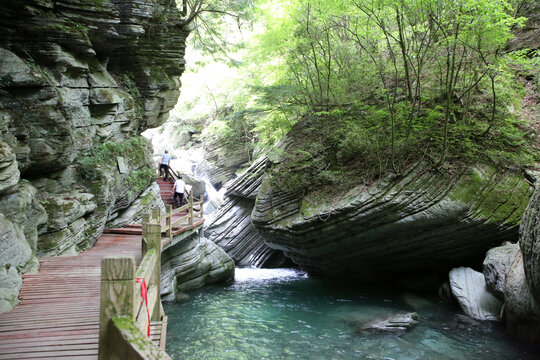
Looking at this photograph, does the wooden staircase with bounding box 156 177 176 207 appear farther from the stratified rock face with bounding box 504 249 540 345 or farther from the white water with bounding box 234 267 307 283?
the stratified rock face with bounding box 504 249 540 345

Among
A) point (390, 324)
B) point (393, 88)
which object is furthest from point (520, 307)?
point (393, 88)

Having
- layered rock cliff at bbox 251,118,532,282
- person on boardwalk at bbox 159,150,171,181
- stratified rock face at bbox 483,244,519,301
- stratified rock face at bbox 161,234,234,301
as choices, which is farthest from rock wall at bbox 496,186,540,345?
person on boardwalk at bbox 159,150,171,181

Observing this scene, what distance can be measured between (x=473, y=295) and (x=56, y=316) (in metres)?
10.3

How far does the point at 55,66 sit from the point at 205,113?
2137cm

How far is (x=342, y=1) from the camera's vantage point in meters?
11.6

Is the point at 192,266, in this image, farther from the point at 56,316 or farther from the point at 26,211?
the point at 56,316

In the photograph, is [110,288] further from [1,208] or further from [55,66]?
[55,66]

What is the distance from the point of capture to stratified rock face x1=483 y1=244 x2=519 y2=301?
9.01 m

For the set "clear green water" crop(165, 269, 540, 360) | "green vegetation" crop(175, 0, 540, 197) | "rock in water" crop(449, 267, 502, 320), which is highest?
"green vegetation" crop(175, 0, 540, 197)

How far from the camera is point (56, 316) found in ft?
16.9

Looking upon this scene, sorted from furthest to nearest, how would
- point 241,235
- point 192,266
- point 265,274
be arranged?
1. point 241,235
2. point 265,274
3. point 192,266

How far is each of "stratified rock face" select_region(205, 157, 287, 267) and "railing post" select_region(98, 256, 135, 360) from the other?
14.6 meters

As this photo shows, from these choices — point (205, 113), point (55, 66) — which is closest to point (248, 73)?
point (205, 113)

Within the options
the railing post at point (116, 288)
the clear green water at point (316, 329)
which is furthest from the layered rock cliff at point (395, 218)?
the railing post at point (116, 288)
